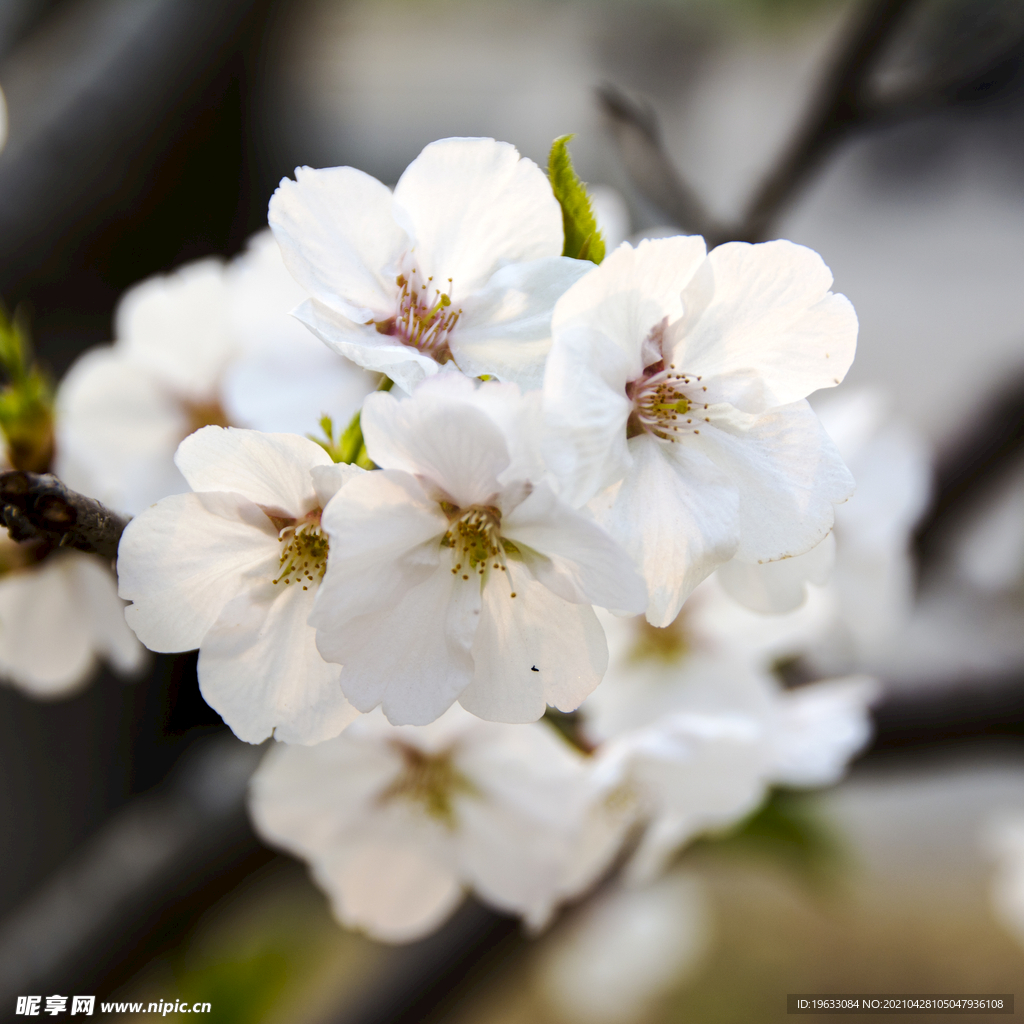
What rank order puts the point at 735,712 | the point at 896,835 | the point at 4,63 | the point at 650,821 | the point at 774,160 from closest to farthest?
the point at 735,712 < the point at 650,821 < the point at 774,160 < the point at 4,63 < the point at 896,835

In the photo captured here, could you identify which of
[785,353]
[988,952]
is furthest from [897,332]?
[785,353]

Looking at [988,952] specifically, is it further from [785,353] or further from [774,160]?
[785,353]

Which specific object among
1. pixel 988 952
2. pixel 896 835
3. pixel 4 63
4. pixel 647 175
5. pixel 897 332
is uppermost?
pixel 897 332

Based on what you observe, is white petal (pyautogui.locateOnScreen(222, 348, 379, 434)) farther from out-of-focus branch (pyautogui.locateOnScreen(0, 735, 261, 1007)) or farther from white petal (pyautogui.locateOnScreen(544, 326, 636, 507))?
out-of-focus branch (pyautogui.locateOnScreen(0, 735, 261, 1007))

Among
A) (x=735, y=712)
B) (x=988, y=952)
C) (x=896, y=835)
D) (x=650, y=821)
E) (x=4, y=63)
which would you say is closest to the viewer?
(x=735, y=712)

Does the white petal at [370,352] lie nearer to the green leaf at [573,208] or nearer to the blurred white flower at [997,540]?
the green leaf at [573,208]

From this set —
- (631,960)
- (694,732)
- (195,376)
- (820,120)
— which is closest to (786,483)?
(694,732)

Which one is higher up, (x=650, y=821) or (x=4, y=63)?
(x=4, y=63)
